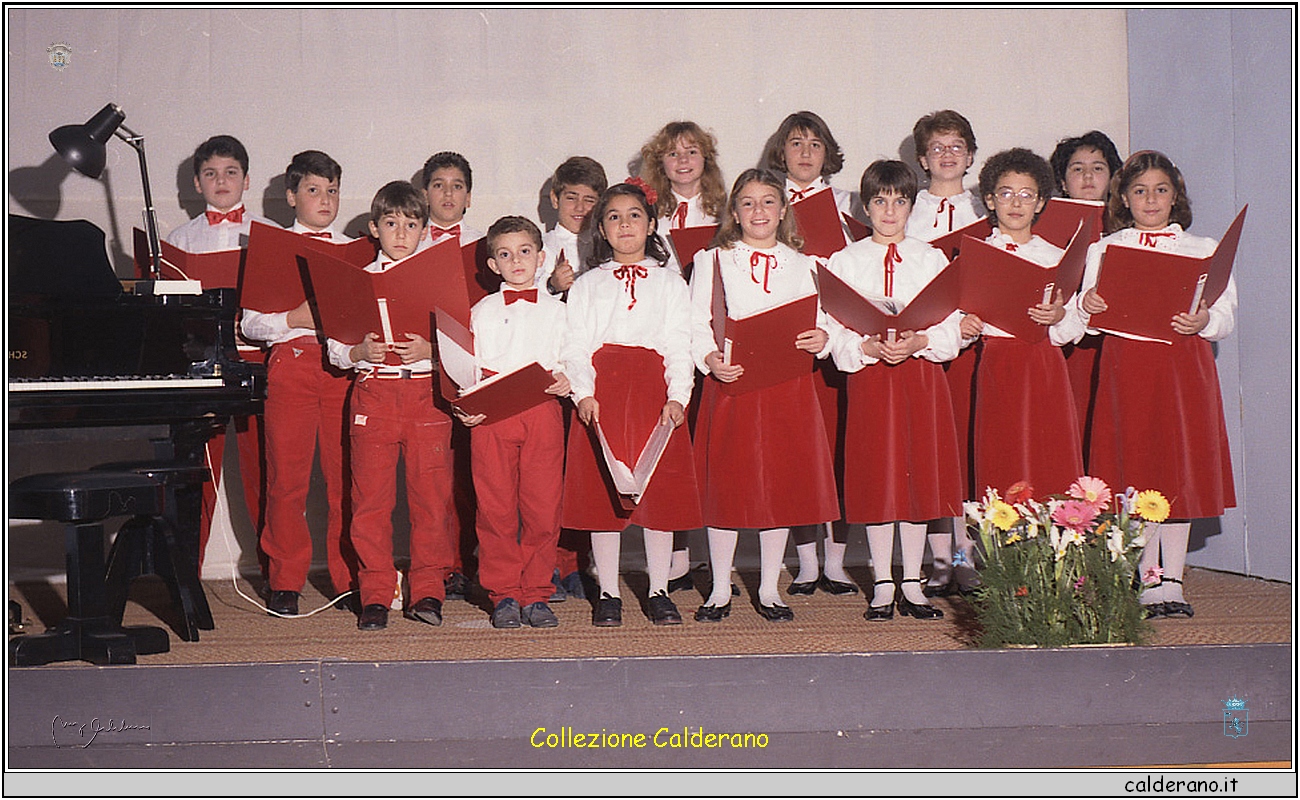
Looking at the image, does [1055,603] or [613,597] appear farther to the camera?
[613,597]

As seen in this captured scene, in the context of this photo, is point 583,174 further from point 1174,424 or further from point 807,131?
point 1174,424

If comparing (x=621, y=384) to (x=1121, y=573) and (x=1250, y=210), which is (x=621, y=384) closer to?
(x=1121, y=573)

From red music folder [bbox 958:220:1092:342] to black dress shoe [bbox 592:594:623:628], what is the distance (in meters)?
1.30

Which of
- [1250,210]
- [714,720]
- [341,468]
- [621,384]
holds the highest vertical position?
[1250,210]

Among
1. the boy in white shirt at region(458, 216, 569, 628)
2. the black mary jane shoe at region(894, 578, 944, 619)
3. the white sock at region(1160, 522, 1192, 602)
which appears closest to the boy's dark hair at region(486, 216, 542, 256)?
the boy in white shirt at region(458, 216, 569, 628)

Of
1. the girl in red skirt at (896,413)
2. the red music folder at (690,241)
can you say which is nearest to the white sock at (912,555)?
the girl in red skirt at (896,413)

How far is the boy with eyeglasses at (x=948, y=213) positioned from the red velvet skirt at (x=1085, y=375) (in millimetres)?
399

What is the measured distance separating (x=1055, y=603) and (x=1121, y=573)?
0.60 ft

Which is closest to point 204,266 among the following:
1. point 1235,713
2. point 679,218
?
point 679,218

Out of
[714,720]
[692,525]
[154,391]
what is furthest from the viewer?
[692,525]

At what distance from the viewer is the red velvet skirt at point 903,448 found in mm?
3418

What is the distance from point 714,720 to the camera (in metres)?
2.79

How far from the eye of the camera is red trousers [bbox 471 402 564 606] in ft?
10.9

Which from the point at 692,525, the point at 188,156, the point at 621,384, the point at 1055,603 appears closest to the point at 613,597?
the point at 692,525
